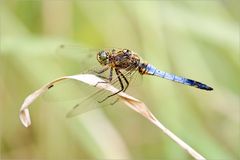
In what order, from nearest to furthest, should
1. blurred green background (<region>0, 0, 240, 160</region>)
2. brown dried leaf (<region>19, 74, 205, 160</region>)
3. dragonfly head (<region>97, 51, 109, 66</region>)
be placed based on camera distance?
1. brown dried leaf (<region>19, 74, 205, 160</region>)
2. dragonfly head (<region>97, 51, 109, 66</region>)
3. blurred green background (<region>0, 0, 240, 160</region>)

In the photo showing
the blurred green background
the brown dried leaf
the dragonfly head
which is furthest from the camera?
the blurred green background

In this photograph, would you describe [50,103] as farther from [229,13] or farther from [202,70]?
[229,13]

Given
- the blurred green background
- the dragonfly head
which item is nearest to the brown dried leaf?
the dragonfly head

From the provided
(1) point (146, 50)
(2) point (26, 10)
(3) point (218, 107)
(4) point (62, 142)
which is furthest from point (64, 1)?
(3) point (218, 107)

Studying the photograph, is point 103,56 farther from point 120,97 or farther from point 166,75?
point 120,97

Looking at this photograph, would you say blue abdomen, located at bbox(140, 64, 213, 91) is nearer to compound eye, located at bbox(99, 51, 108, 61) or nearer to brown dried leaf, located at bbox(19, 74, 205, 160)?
compound eye, located at bbox(99, 51, 108, 61)

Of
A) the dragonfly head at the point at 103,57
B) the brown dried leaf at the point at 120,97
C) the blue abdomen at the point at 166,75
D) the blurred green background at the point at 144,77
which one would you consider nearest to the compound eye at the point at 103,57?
the dragonfly head at the point at 103,57

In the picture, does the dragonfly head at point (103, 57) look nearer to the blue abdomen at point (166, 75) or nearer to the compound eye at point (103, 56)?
the compound eye at point (103, 56)

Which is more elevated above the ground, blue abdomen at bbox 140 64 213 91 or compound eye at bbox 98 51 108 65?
compound eye at bbox 98 51 108 65

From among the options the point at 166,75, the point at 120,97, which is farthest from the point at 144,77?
the point at 120,97
